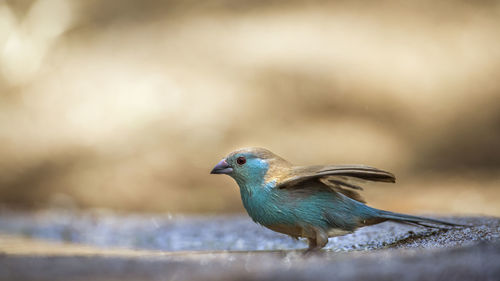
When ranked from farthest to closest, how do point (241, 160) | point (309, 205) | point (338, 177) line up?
point (241, 160)
point (338, 177)
point (309, 205)

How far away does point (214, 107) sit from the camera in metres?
8.29

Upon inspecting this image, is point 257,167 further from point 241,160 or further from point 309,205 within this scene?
point 309,205

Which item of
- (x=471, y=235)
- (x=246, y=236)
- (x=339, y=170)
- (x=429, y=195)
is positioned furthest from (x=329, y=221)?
(x=429, y=195)

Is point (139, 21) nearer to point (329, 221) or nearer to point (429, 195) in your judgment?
point (429, 195)

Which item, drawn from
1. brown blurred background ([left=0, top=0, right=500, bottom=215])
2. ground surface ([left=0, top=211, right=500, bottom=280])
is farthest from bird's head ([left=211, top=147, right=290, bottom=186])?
brown blurred background ([left=0, top=0, right=500, bottom=215])

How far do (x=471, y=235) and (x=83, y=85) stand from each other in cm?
652

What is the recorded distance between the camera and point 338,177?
3635 millimetres

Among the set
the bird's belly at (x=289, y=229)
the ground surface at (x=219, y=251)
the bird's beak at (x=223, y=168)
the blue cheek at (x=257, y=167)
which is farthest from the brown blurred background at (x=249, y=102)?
the bird's belly at (x=289, y=229)

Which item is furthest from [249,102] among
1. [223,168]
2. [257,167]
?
[257,167]

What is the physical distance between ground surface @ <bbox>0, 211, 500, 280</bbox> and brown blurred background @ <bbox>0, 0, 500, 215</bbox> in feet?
4.87

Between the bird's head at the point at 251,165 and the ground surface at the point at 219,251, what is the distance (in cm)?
44

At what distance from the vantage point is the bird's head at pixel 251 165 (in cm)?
365

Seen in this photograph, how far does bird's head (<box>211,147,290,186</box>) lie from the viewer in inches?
144

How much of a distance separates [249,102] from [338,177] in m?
4.84
